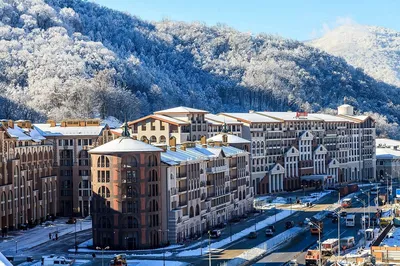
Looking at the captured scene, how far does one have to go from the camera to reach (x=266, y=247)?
86.3m

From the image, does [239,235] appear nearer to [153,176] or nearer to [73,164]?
[153,176]

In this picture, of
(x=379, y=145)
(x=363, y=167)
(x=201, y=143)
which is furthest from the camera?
(x=379, y=145)

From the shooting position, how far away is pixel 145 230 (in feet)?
285

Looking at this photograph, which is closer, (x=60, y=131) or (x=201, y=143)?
(x=201, y=143)

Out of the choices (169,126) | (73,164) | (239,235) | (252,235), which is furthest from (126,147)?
(169,126)

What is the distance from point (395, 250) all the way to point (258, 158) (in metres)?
74.8

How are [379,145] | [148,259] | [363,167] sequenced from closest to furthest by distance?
[148,259] < [363,167] < [379,145]

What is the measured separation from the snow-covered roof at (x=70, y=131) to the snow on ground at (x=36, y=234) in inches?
436

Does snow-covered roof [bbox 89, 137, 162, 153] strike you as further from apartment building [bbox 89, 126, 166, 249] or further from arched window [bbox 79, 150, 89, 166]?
arched window [bbox 79, 150, 89, 166]

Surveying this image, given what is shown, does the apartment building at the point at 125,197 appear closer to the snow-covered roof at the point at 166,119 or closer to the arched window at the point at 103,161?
the arched window at the point at 103,161

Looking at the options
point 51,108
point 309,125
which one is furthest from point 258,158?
point 51,108

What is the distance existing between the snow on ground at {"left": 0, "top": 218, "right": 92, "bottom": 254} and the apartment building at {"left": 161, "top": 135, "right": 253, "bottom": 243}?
13.2m

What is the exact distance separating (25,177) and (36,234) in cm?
911

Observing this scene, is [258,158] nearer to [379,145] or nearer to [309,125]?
[309,125]
